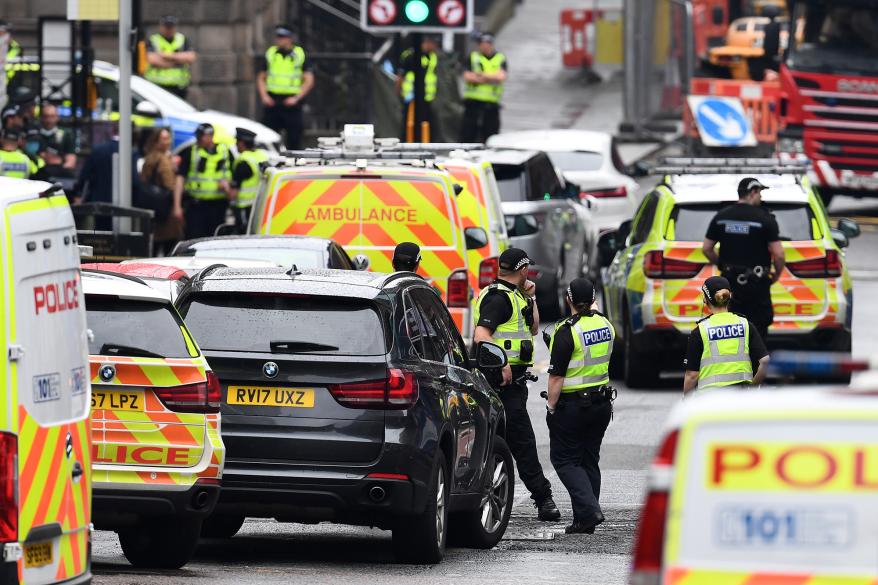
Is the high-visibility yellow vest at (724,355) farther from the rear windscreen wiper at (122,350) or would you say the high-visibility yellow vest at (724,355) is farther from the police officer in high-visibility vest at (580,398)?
the rear windscreen wiper at (122,350)

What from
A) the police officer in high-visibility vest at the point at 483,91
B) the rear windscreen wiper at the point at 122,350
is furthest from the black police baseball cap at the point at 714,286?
the police officer in high-visibility vest at the point at 483,91

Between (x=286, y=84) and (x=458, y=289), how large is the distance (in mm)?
11846

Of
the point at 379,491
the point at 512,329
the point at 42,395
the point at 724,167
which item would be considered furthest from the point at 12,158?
the point at 42,395

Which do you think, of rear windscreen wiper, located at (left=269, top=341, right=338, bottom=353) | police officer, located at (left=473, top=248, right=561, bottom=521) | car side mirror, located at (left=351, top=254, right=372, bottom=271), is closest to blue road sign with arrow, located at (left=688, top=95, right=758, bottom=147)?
car side mirror, located at (left=351, top=254, right=372, bottom=271)

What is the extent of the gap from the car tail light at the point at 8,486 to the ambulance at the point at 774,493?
9.61 feet

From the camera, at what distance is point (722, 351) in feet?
40.8

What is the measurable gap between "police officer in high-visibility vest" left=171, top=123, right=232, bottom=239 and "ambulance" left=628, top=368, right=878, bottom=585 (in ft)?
57.1

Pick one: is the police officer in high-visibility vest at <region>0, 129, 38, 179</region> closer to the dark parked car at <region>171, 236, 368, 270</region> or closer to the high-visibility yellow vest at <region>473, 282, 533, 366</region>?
the dark parked car at <region>171, 236, 368, 270</region>

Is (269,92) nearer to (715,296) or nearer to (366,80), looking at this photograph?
(366,80)

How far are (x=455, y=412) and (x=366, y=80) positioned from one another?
21.3m

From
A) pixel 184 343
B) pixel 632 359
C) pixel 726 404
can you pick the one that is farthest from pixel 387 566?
pixel 632 359

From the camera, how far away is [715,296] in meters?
12.4

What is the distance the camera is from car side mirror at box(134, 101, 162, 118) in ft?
82.9

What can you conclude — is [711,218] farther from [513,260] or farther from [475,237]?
[513,260]
